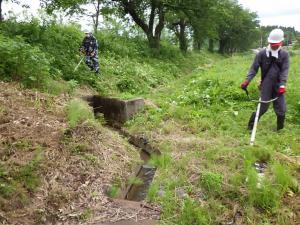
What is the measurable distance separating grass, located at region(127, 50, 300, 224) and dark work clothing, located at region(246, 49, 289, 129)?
0.63m

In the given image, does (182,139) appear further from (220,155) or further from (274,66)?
(274,66)

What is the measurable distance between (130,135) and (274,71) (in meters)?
3.39

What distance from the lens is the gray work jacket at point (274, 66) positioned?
677cm

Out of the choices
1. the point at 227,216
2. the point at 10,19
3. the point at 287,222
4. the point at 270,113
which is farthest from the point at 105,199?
the point at 10,19

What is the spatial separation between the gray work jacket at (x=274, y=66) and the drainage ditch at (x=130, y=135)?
8.35 feet

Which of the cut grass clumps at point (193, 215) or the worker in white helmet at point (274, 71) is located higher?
the worker in white helmet at point (274, 71)

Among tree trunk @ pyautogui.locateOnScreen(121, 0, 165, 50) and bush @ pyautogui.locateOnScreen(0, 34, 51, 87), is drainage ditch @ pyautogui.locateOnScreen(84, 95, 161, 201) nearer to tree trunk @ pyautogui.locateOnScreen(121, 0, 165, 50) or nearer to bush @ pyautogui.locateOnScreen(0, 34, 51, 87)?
bush @ pyautogui.locateOnScreen(0, 34, 51, 87)

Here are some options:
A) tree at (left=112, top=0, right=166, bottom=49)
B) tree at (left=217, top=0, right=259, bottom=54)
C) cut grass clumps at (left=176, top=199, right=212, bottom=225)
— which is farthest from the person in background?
tree at (left=217, top=0, right=259, bottom=54)

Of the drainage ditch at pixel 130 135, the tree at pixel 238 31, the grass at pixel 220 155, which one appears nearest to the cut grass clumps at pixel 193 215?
the grass at pixel 220 155

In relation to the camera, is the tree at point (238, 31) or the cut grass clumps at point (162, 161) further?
the tree at point (238, 31)

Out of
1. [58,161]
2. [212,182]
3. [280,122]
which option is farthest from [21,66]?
[280,122]

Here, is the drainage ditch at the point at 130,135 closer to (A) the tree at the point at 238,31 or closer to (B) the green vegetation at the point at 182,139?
(B) the green vegetation at the point at 182,139

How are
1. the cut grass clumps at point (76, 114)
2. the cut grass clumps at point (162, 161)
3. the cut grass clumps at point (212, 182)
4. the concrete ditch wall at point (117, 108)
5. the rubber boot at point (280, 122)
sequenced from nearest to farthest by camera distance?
the cut grass clumps at point (212, 182) → the cut grass clumps at point (162, 161) → the cut grass clumps at point (76, 114) → the rubber boot at point (280, 122) → the concrete ditch wall at point (117, 108)

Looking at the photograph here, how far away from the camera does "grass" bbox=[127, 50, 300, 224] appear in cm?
470
